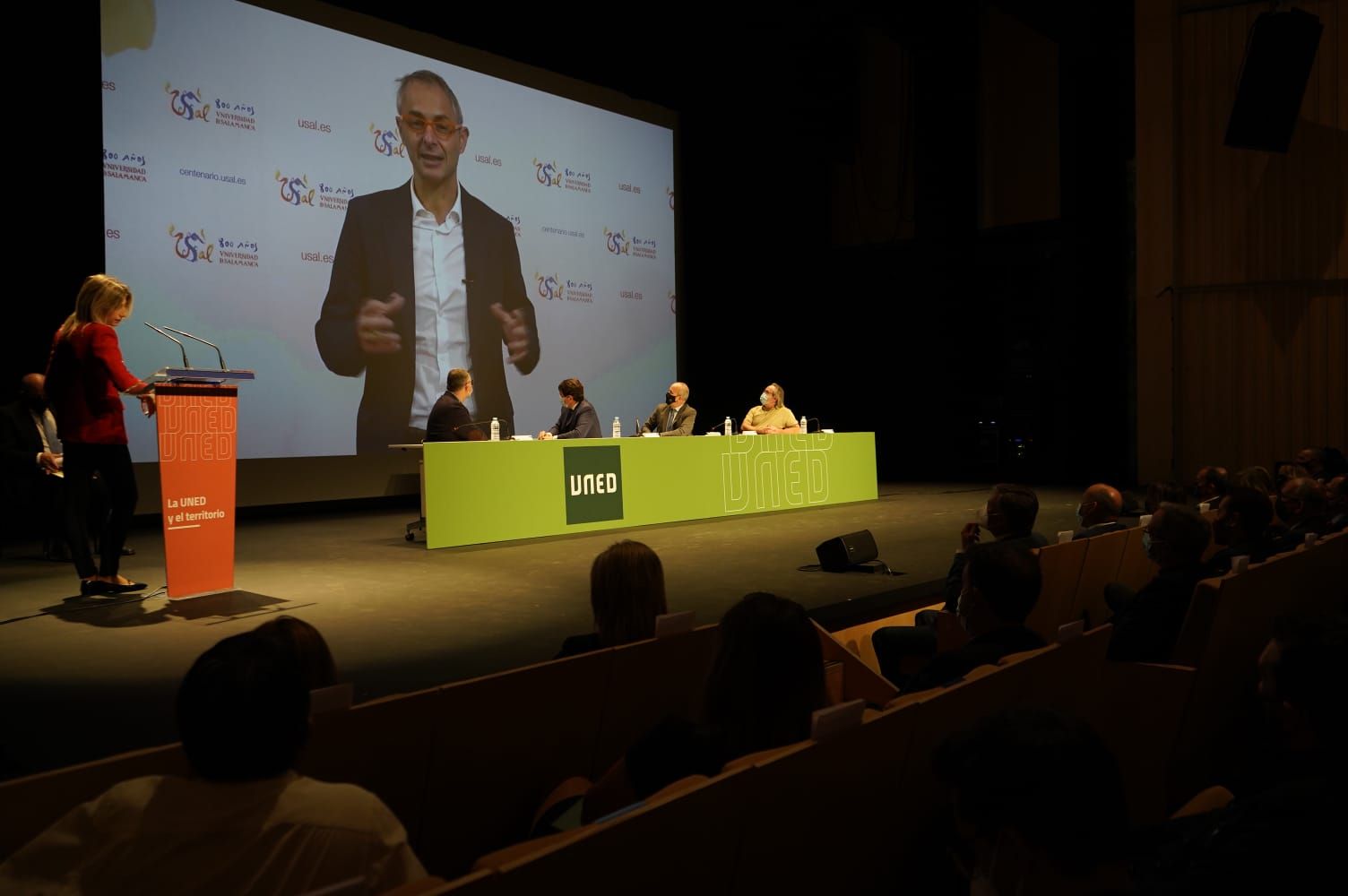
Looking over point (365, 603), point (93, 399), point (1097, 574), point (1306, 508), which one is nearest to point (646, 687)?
point (1097, 574)

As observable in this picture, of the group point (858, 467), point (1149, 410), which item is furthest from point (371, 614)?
point (1149, 410)

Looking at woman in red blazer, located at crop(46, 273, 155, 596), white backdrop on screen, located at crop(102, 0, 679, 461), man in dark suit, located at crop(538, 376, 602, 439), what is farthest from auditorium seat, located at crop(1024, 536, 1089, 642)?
white backdrop on screen, located at crop(102, 0, 679, 461)

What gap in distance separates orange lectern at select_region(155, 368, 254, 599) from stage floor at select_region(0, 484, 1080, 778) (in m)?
0.20

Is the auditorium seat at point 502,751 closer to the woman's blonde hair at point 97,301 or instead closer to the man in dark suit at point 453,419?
the woman's blonde hair at point 97,301

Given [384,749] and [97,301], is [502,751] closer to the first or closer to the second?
[384,749]

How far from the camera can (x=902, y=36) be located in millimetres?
11812

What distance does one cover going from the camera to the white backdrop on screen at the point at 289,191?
7.21m

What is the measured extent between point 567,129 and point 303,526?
15.4 ft

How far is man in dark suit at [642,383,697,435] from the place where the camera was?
28.4ft

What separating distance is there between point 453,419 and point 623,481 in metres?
1.35

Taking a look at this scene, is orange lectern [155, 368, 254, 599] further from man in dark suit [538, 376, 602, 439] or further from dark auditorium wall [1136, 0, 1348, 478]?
dark auditorium wall [1136, 0, 1348, 478]

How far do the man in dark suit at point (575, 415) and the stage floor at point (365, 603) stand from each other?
89 centimetres

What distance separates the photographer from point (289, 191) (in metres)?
8.03

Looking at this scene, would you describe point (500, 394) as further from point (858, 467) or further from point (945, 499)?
point (945, 499)
